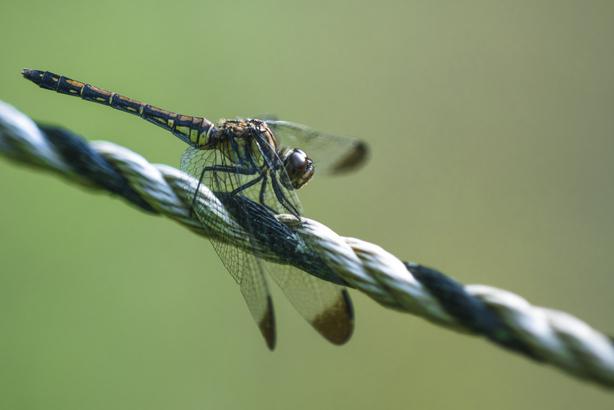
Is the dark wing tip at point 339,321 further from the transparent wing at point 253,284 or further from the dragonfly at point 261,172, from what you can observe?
the transparent wing at point 253,284

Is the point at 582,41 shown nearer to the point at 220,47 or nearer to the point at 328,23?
the point at 328,23

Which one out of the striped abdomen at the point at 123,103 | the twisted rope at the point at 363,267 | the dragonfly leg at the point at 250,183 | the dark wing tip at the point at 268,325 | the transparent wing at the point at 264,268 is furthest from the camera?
the striped abdomen at the point at 123,103

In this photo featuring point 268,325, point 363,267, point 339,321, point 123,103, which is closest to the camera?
point 363,267

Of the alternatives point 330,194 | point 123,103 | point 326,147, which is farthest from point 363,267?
point 330,194

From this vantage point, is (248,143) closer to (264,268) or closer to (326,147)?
(326,147)

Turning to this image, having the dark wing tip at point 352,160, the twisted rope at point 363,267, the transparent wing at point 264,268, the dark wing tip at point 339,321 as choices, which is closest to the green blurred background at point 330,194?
the dark wing tip at point 352,160

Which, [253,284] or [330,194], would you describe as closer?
[253,284]

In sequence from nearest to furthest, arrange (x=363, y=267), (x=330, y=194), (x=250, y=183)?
(x=363, y=267), (x=250, y=183), (x=330, y=194)

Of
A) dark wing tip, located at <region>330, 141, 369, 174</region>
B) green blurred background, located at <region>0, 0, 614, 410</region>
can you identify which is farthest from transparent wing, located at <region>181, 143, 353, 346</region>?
green blurred background, located at <region>0, 0, 614, 410</region>
